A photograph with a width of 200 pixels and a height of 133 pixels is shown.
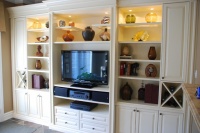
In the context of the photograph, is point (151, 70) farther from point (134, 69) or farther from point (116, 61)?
point (116, 61)

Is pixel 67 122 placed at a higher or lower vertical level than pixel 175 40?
lower

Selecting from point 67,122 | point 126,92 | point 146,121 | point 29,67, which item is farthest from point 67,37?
A: point 146,121

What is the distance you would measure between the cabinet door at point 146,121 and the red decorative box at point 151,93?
193mm

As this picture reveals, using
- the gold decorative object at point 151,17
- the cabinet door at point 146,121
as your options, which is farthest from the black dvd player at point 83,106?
the gold decorative object at point 151,17

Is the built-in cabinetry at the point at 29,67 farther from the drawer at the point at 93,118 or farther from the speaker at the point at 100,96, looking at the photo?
the speaker at the point at 100,96

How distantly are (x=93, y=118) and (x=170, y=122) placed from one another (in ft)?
4.39

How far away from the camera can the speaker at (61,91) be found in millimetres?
3244

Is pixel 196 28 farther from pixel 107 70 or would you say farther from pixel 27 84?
pixel 27 84

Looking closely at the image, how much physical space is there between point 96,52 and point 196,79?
1.74 meters

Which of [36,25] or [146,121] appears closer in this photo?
[146,121]

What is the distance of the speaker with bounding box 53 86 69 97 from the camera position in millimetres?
3244

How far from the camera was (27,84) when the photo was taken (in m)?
3.74

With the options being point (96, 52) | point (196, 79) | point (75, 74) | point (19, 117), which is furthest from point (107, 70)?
point (19, 117)

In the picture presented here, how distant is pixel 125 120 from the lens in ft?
9.47
